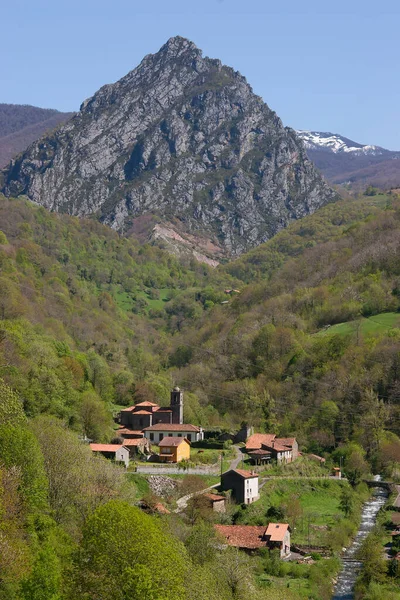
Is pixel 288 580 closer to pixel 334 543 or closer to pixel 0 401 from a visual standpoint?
pixel 334 543

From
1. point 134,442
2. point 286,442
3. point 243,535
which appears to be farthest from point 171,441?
point 243,535

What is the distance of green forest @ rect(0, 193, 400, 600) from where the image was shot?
37250 mm

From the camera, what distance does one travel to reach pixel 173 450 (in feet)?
245

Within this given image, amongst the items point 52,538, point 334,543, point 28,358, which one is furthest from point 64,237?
point 52,538

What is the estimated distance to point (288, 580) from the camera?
52656 millimetres

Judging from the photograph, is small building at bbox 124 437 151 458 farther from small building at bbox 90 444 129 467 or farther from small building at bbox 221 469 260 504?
small building at bbox 221 469 260 504

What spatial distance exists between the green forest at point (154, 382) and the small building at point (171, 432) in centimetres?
413

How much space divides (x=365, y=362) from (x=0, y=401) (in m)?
60.3

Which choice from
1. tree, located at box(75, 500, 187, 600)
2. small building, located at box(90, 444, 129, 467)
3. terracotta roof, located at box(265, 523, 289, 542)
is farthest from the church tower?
tree, located at box(75, 500, 187, 600)

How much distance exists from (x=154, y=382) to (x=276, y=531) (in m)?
51.2

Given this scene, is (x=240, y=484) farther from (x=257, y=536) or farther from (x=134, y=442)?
(x=134, y=442)

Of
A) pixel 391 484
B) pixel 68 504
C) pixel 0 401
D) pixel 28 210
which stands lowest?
pixel 391 484

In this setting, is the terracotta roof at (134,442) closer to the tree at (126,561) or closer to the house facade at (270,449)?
the house facade at (270,449)

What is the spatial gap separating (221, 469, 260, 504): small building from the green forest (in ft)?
8.41
